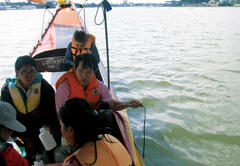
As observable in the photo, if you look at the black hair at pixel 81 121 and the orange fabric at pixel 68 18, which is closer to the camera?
the black hair at pixel 81 121

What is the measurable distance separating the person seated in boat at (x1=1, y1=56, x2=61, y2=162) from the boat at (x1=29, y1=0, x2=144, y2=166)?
29.1 inches

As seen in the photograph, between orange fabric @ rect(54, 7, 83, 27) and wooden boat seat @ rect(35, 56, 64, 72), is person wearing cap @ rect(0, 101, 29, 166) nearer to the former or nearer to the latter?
wooden boat seat @ rect(35, 56, 64, 72)

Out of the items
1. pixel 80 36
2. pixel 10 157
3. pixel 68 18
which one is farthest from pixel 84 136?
pixel 68 18

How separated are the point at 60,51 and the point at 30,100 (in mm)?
1975

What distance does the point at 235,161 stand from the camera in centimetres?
298

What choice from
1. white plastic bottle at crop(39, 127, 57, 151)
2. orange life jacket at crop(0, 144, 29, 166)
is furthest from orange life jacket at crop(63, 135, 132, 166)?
white plastic bottle at crop(39, 127, 57, 151)

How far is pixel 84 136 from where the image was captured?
46.0 inches

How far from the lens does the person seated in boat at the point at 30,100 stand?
82.5 inches

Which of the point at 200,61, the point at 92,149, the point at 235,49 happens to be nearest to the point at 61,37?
the point at 92,149

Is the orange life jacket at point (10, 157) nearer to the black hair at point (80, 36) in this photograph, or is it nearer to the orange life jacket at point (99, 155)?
the orange life jacket at point (99, 155)

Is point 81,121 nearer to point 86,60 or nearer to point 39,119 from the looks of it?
point 86,60

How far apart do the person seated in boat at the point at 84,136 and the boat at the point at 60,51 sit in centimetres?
91

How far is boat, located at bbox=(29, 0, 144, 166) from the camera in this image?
2.29 m

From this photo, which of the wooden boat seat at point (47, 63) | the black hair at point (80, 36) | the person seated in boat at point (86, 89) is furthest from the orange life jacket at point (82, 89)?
the wooden boat seat at point (47, 63)
